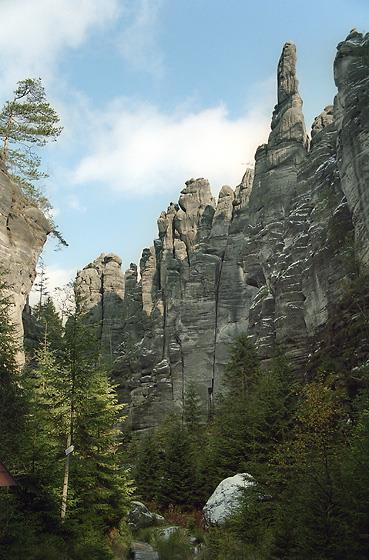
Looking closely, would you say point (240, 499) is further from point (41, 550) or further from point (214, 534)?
point (41, 550)

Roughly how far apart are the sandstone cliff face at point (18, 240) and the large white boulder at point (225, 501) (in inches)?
533

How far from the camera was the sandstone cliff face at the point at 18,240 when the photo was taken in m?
31.0

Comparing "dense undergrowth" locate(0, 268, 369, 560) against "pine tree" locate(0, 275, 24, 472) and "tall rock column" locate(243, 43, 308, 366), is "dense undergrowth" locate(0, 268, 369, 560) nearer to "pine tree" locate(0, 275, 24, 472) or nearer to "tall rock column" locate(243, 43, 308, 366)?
"pine tree" locate(0, 275, 24, 472)

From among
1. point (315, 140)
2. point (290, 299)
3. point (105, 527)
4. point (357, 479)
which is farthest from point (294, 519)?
point (315, 140)

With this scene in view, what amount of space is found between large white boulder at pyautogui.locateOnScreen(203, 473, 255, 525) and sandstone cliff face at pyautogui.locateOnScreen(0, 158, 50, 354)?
1355 cm

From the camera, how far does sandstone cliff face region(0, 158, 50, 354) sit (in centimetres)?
3102

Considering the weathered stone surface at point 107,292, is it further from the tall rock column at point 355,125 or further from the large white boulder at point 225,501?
the large white boulder at point 225,501

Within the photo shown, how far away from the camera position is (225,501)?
23156mm

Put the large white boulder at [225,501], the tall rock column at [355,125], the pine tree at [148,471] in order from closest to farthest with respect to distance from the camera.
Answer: the large white boulder at [225,501] → the pine tree at [148,471] → the tall rock column at [355,125]

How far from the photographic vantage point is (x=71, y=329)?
22.1 m

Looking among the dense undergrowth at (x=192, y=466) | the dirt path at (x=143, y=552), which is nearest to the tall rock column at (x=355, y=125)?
the dense undergrowth at (x=192, y=466)

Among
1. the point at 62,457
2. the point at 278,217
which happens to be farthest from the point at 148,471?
the point at 278,217

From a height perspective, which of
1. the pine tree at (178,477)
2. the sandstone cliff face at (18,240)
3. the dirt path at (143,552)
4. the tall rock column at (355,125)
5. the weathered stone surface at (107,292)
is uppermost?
the weathered stone surface at (107,292)

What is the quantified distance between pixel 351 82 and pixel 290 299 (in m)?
19.2
